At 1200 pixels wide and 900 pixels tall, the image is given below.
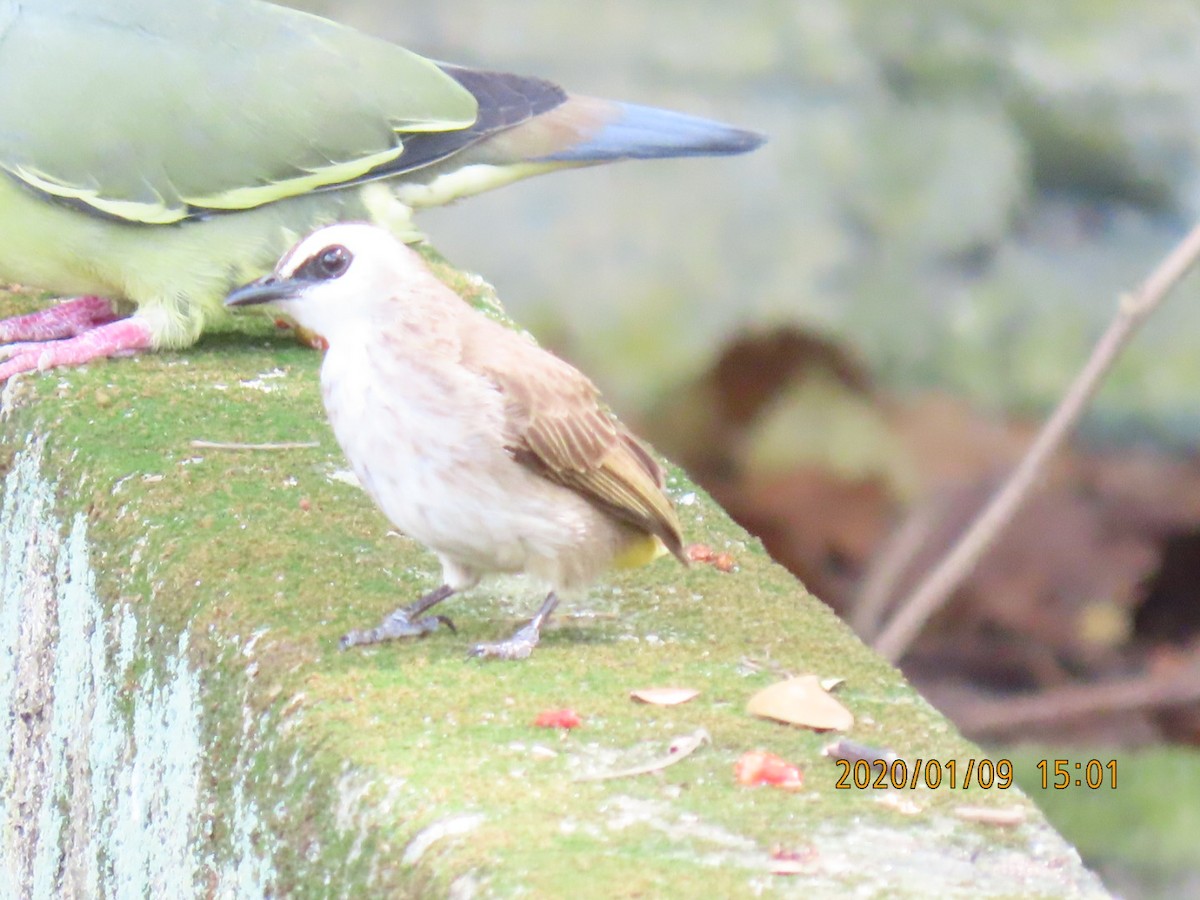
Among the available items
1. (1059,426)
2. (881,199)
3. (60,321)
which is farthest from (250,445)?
(881,199)

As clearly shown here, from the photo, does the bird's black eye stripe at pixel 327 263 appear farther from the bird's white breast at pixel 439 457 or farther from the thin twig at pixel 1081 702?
the thin twig at pixel 1081 702

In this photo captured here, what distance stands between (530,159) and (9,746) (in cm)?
177

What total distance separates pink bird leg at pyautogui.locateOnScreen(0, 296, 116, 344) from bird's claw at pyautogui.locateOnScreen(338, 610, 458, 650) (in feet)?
5.38

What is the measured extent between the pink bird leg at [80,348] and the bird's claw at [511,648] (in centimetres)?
140

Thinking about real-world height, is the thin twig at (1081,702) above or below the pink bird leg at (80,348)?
below

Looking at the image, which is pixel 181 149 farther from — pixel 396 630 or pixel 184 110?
pixel 396 630

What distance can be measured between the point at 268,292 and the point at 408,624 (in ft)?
1.74

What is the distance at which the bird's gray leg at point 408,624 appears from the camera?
2.65 meters

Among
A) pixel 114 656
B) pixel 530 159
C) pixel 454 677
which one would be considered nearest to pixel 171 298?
pixel 530 159

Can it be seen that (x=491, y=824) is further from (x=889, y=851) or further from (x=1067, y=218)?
(x=1067, y=218)

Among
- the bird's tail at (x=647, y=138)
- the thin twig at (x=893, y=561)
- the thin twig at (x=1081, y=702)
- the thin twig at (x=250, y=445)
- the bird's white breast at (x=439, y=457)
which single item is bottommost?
the thin twig at (x=1081, y=702)

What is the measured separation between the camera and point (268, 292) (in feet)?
9.25

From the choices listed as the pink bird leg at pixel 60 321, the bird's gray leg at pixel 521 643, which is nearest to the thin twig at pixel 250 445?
the bird's gray leg at pixel 521 643

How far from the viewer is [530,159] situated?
4359mm
